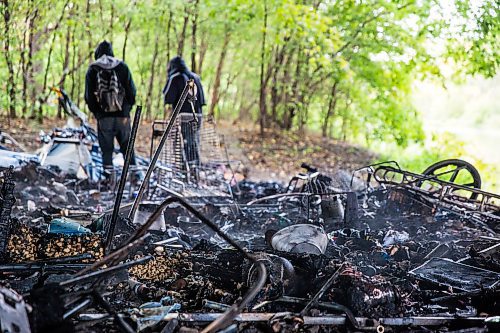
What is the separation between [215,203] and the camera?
690 centimetres

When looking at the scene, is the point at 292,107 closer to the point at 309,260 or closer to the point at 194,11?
the point at 194,11

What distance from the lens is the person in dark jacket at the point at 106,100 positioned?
7816mm

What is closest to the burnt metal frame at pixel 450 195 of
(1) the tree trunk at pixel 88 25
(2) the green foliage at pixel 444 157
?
(2) the green foliage at pixel 444 157

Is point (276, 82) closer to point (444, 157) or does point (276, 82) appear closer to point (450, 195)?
point (444, 157)

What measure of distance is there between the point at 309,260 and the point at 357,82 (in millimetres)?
11349

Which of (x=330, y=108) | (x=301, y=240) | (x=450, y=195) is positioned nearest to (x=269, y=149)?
(x=330, y=108)

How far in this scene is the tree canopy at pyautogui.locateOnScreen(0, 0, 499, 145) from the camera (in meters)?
10.5

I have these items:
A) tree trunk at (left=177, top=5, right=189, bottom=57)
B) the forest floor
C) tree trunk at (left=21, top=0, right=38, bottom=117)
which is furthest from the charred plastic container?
tree trunk at (left=177, top=5, right=189, bottom=57)

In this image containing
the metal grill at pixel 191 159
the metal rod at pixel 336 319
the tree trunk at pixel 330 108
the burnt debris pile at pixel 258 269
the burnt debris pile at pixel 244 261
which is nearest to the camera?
the burnt debris pile at pixel 258 269

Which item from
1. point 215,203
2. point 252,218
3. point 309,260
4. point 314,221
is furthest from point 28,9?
point 309,260

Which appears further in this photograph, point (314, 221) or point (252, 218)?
point (252, 218)

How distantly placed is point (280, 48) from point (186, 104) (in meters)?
7.23

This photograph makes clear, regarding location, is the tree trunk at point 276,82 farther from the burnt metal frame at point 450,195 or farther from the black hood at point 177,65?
the burnt metal frame at point 450,195

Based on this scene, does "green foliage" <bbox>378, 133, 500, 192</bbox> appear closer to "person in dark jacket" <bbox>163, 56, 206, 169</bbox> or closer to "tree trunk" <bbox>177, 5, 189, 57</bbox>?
"tree trunk" <bbox>177, 5, 189, 57</bbox>
